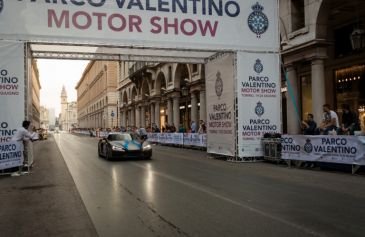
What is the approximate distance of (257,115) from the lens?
16797 mm

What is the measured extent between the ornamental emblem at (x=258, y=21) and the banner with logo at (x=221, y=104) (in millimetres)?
1484

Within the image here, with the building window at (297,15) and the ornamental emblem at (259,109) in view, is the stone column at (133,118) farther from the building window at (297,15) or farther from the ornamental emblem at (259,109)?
the ornamental emblem at (259,109)

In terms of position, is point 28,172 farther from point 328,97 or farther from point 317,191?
point 328,97

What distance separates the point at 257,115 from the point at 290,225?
11.0 meters

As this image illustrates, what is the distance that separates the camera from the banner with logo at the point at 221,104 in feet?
55.6

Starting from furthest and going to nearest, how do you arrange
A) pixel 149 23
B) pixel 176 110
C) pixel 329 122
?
1. pixel 176 110
2. pixel 149 23
3. pixel 329 122

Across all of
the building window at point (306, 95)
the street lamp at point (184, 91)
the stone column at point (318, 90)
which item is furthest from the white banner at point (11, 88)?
the street lamp at point (184, 91)

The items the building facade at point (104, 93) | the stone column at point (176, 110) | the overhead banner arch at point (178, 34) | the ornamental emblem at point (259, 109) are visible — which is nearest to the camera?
the overhead banner arch at point (178, 34)

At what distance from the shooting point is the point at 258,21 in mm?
17094

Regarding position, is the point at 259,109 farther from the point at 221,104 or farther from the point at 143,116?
the point at 143,116

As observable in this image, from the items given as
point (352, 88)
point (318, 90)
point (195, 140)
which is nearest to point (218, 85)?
point (318, 90)

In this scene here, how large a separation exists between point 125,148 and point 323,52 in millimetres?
11090

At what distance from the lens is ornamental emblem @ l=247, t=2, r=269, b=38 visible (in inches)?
671

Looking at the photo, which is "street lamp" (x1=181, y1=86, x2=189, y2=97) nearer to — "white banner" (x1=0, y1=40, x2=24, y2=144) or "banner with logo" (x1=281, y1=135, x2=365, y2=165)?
"banner with logo" (x1=281, y1=135, x2=365, y2=165)
